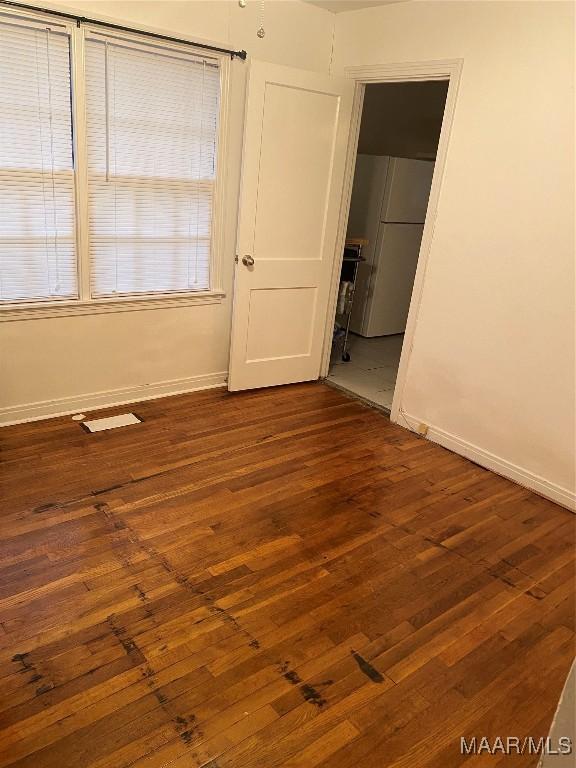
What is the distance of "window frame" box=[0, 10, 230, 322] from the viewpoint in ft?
9.50

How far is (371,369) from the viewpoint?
4.80m

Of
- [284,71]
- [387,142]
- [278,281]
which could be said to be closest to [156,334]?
[278,281]

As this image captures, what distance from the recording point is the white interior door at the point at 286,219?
11.5ft

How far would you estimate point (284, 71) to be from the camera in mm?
3432

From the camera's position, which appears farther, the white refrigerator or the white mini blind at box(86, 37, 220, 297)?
the white refrigerator

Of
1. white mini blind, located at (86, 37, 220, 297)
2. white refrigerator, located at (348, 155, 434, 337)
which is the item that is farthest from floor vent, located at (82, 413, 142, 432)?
white refrigerator, located at (348, 155, 434, 337)

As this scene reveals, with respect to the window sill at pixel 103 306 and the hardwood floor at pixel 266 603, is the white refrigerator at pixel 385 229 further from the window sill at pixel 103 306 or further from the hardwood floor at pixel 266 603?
the hardwood floor at pixel 266 603

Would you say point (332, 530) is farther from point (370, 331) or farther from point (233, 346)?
point (370, 331)

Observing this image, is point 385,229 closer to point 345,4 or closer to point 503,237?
point 345,4

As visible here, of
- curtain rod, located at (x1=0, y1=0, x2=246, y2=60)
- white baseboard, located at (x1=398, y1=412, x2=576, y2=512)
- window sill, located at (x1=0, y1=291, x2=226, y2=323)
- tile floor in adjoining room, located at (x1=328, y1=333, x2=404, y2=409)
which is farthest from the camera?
tile floor in adjoining room, located at (x1=328, y1=333, x2=404, y2=409)

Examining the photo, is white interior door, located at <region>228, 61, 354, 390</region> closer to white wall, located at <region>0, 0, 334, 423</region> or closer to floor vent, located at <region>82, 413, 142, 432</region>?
white wall, located at <region>0, 0, 334, 423</region>

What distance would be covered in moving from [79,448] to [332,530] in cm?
148

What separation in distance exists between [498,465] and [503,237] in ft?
4.19

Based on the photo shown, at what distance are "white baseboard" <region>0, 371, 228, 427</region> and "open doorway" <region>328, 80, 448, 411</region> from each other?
3.90 ft
